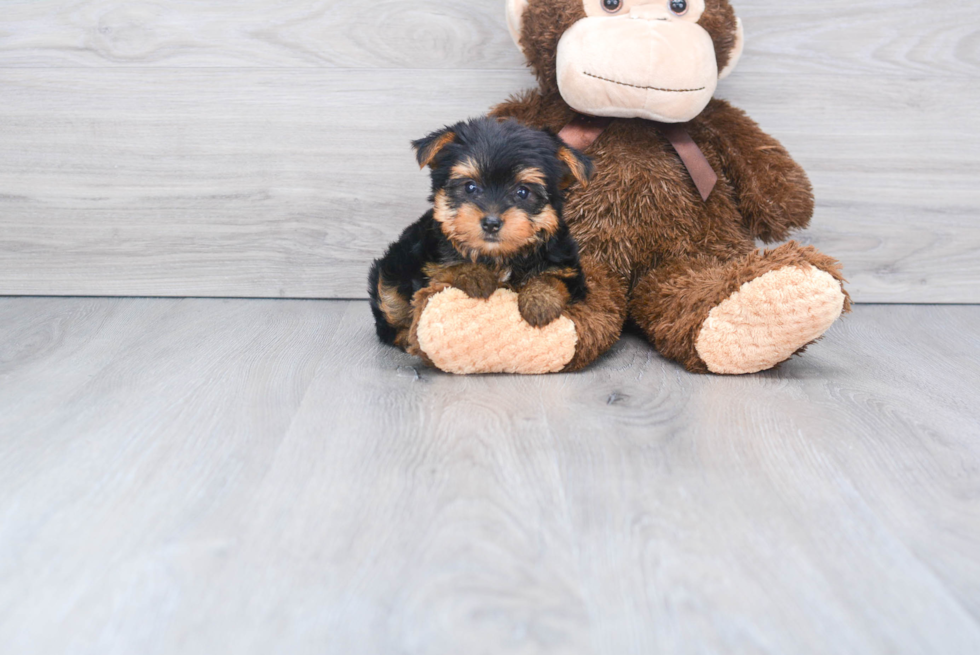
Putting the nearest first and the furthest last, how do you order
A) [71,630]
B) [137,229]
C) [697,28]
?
[71,630], [697,28], [137,229]

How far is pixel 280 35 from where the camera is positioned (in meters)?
2.03

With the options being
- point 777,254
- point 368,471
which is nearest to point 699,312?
point 777,254

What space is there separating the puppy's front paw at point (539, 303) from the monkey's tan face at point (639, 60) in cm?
46

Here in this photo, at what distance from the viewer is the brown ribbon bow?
1761mm

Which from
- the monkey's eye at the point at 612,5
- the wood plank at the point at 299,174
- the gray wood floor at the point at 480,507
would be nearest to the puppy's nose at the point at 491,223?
the gray wood floor at the point at 480,507

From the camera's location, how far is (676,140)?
1786mm

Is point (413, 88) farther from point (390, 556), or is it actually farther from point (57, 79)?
point (390, 556)

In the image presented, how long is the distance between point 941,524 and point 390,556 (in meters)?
0.71

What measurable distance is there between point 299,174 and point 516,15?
28.9 inches

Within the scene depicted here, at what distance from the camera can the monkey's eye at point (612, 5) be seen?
1.67 meters

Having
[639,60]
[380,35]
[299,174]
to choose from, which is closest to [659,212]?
[639,60]

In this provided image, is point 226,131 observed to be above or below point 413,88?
below

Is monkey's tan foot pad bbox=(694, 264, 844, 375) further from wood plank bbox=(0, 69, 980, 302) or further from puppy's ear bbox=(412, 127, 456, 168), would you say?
wood plank bbox=(0, 69, 980, 302)

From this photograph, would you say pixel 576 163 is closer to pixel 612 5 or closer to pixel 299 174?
pixel 612 5
